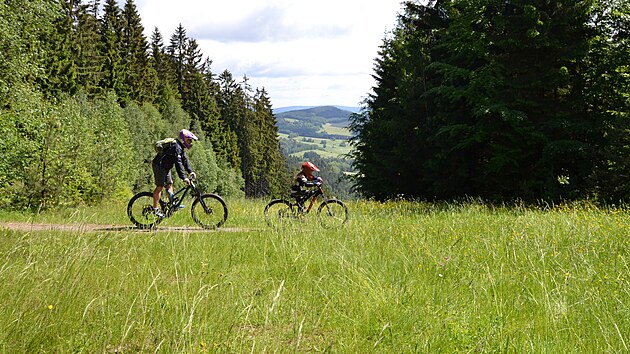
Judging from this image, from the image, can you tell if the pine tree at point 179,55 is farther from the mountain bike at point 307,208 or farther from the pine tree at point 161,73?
the mountain bike at point 307,208

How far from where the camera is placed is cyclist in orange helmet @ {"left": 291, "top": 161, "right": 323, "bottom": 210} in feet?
35.7

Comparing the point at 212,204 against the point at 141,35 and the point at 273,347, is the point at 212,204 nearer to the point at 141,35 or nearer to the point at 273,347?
the point at 273,347

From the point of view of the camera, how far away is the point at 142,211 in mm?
9750

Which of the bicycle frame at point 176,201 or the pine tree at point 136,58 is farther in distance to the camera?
the pine tree at point 136,58

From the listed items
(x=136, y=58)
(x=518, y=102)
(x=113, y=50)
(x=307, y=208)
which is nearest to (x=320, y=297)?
(x=307, y=208)

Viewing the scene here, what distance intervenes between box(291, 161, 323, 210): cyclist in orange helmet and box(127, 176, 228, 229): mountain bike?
1.98m

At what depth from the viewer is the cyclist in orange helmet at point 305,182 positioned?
10.9 m

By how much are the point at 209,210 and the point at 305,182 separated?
8.22 ft

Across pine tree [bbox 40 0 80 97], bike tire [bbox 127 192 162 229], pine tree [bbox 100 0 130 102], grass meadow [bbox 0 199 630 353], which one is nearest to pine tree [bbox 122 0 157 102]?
pine tree [bbox 100 0 130 102]

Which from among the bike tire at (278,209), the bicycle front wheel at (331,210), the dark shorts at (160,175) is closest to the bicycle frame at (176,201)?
the dark shorts at (160,175)

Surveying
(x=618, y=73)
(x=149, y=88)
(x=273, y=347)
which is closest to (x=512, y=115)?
(x=618, y=73)

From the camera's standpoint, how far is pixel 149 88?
5356cm

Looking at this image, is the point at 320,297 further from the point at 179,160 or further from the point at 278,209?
the point at 278,209

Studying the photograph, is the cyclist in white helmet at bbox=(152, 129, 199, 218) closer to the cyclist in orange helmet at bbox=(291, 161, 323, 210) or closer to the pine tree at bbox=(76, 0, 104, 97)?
the cyclist in orange helmet at bbox=(291, 161, 323, 210)
